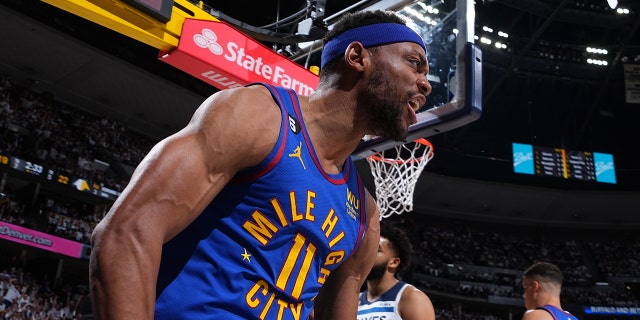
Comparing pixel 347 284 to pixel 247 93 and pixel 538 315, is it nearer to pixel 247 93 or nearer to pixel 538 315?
pixel 247 93

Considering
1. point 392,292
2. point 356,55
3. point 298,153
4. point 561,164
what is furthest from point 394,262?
point 561,164

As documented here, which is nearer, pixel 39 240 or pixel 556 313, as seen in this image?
pixel 556 313

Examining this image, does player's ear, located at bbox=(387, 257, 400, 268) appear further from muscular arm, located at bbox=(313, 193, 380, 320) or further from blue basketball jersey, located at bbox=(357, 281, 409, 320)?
muscular arm, located at bbox=(313, 193, 380, 320)

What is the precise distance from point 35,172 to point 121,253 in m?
16.6

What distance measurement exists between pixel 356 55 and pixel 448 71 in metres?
2.37

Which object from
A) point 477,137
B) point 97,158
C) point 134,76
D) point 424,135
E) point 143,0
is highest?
point 477,137

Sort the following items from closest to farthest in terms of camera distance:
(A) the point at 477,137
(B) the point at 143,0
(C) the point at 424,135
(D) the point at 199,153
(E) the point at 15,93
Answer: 1. (D) the point at 199,153
2. (B) the point at 143,0
3. (C) the point at 424,135
4. (E) the point at 15,93
5. (A) the point at 477,137

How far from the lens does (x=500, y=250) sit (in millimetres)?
28250

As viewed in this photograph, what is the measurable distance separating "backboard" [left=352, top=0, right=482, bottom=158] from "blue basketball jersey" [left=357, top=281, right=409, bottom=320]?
131cm

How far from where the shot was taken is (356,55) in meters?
1.92

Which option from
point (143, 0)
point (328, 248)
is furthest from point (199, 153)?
point (143, 0)

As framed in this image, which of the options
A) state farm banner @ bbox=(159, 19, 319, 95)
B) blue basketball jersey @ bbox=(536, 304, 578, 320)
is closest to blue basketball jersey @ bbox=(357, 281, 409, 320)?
blue basketball jersey @ bbox=(536, 304, 578, 320)

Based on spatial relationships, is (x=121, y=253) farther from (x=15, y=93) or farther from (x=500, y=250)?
(x=500, y=250)

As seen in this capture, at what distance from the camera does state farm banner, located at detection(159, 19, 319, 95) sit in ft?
13.2
